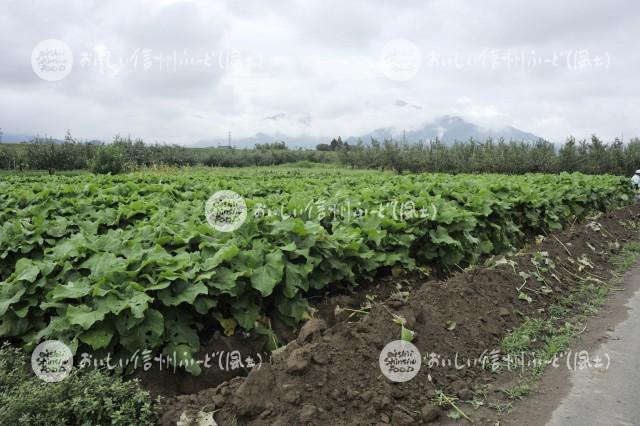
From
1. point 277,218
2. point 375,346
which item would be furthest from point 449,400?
point 277,218

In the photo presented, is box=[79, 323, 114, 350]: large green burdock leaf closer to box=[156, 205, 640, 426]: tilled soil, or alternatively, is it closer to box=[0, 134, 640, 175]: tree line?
box=[156, 205, 640, 426]: tilled soil

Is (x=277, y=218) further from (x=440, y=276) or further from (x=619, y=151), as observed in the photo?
(x=619, y=151)

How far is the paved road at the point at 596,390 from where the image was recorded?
3.19 meters

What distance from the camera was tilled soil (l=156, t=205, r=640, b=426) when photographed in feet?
9.35

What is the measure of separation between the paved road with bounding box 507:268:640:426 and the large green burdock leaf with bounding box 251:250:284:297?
1938 millimetres

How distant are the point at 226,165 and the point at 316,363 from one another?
50.1 meters

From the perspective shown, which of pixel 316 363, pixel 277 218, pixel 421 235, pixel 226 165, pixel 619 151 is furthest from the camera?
pixel 226 165

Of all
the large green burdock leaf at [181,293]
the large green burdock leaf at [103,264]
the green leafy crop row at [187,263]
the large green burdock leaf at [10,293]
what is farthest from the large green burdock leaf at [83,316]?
the large green burdock leaf at [10,293]

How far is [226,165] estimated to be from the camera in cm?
5166
